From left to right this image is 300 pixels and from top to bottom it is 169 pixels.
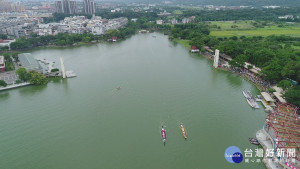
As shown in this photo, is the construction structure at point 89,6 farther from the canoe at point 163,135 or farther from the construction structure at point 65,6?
the canoe at point 163,135

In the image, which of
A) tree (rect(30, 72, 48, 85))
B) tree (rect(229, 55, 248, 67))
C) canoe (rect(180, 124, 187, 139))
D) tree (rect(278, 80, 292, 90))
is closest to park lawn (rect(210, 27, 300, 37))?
tree (rect(229, 55, 248, 67))

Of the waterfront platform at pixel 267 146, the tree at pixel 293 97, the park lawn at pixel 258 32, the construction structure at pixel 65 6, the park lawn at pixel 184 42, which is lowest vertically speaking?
the waterfront platform at pixel 267 146

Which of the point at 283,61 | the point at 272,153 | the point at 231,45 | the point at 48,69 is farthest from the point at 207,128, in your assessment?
the point at 48,69

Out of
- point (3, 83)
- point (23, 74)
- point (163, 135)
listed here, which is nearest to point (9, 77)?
point (23, 74)

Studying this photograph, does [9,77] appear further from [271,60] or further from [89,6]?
[89,6]

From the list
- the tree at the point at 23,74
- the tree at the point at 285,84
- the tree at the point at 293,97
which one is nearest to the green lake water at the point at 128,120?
the tree at the point at 23,74

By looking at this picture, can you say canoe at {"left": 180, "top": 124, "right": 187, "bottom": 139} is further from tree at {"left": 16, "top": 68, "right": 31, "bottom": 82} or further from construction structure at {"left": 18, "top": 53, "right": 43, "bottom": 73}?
construction structure at {"left": 18, "top": 53, "right": 43, "bottom": 73}

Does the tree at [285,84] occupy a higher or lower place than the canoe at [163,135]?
higher
